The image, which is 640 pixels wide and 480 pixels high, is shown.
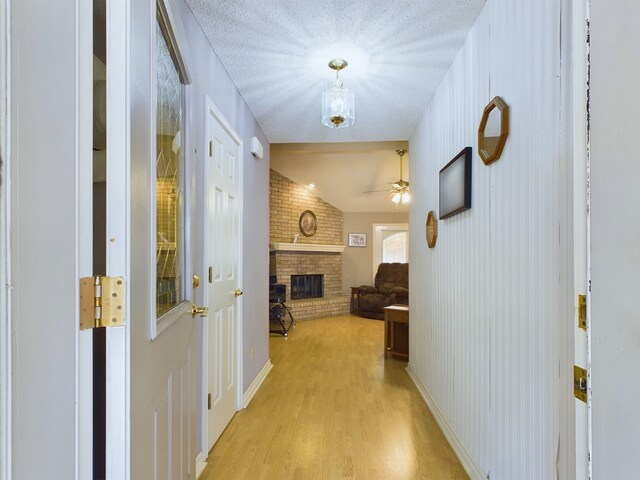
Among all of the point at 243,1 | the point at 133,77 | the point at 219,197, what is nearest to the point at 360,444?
the point at 219,197

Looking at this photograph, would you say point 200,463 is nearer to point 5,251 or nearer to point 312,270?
point 5,251

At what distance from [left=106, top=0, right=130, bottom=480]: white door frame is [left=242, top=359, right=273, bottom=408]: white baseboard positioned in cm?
213

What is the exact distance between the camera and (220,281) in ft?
7.39

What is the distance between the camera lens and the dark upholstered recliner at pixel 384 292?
6.54 meters

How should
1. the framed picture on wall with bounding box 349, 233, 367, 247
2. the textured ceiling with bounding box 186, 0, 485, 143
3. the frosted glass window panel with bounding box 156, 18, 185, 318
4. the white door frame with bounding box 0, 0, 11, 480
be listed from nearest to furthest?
the white door frame with bounding box 0, 0, 11, 480 < the frosted glass window panel with bounding box 156, 18, 185, 318 < the textured ceiling with bounding box 186, 0, 485, 143 < the framed picture on wall with bounding box 349, 233, 367, 247

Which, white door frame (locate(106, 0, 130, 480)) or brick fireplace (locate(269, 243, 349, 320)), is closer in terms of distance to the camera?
white door frame (locate(106, 0, 130, 480))

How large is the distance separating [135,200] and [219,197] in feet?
5.10

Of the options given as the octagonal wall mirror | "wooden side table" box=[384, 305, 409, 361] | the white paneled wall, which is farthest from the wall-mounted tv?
"wooden side table" box=[384, 305, 409, 361]

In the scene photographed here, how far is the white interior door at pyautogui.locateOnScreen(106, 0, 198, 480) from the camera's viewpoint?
2.26ft

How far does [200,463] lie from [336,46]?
8.03 ft

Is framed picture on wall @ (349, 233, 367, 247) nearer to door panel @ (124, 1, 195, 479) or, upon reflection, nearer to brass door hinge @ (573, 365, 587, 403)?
door panel @ (124, 1, 195, 479)

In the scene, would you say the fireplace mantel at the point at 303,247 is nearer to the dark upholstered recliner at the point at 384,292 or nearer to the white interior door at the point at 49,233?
the dark upholstered recliner at the point at 384,292

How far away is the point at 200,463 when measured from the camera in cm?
185

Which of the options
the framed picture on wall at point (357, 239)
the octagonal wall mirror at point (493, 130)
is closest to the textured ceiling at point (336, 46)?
the octagonal wall mirror at point (493, 130)
